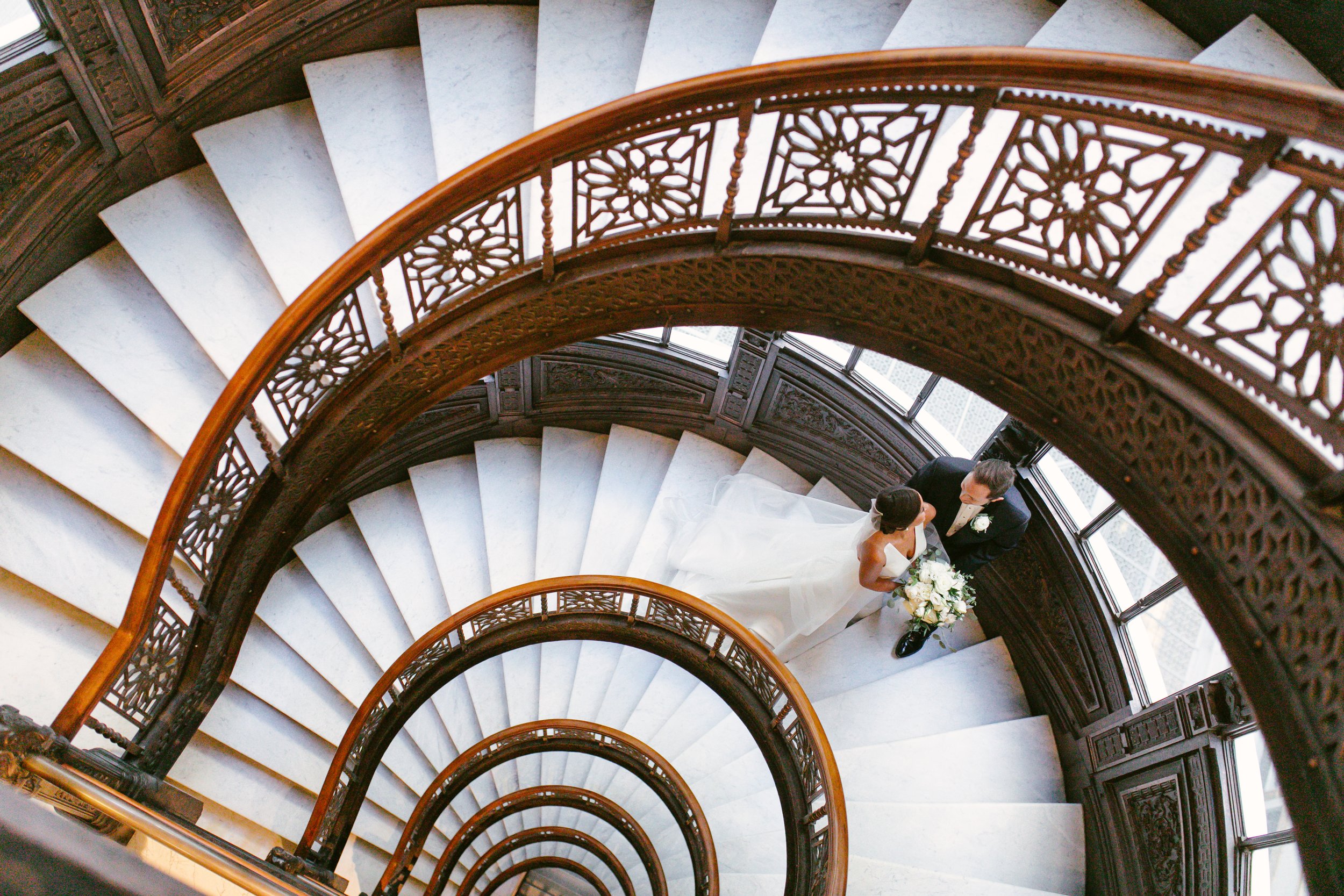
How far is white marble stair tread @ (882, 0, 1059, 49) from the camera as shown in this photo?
3.38 m

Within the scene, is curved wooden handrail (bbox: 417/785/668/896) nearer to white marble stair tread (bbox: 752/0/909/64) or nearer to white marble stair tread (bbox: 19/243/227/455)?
white marble stair tread (bbox: 19/243/227/455)

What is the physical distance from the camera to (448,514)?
20.4 ft

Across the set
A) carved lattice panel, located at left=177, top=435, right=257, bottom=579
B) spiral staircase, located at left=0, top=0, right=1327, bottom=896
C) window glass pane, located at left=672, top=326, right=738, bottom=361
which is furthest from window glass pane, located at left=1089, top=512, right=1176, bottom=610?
carved lattice panel, located at left=177, top=435, right=257, bottom=579

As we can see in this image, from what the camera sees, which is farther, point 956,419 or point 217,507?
point 956,419

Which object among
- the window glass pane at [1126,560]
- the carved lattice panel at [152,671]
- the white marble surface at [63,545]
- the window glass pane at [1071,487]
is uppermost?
the window glass pane at [1071,487]

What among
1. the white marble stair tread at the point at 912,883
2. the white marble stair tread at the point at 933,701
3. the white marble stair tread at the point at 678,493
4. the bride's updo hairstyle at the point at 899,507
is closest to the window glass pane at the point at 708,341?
the white marble stair tread at the point at 678,493

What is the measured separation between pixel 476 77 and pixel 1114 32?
127 inches

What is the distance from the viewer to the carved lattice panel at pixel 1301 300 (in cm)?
210

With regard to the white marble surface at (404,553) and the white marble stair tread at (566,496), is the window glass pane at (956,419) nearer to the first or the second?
the white marble stair tread at (566,496)

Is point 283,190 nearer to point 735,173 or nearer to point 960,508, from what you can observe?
point 735,173

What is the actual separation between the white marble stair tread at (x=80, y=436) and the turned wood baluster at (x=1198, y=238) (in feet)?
14.1

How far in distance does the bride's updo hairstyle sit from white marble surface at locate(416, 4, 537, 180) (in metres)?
2.96

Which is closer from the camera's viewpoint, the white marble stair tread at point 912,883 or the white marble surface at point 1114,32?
the white marble surface at point 1114,32

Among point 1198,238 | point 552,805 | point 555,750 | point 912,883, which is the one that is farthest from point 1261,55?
point 552,805
